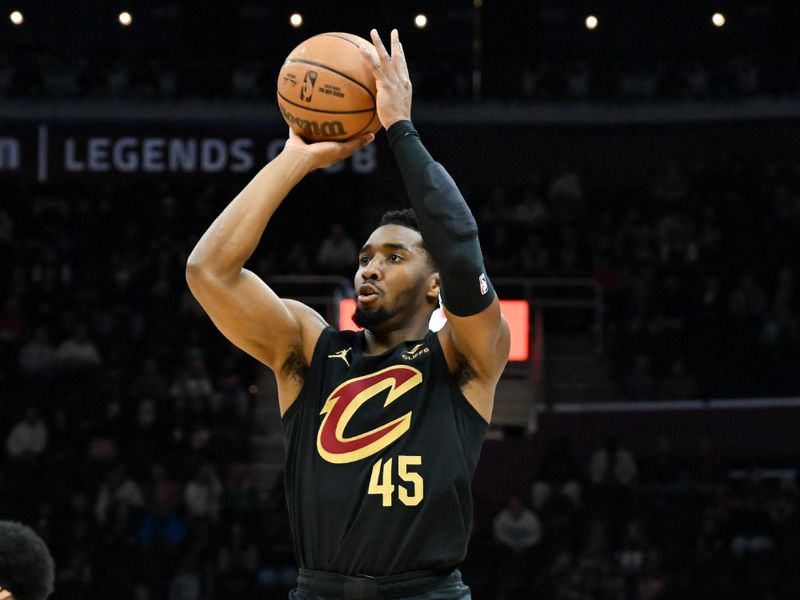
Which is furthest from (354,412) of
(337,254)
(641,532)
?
(337,254)

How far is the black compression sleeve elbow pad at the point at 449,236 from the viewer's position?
3.61 meters

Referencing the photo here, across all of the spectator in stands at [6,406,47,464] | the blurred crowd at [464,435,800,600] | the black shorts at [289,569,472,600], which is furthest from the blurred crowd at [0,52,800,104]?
the black shorts at [289,569,472,600]

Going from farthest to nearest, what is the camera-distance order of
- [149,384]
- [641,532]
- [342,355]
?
→ [149,384]
[641,532]
[342,355]

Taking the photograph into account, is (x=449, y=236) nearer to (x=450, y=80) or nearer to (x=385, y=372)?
(x=385, y=372)

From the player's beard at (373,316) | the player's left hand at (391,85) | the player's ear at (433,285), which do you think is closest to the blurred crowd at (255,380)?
the player's ear at (433,285)

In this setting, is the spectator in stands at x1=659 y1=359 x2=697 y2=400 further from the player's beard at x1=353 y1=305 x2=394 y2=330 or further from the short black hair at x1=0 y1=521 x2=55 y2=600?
the short black hair at x1=0 y1=521 x2=55 y2=600

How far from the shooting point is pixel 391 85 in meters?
3.86

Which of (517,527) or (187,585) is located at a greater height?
(517,527)

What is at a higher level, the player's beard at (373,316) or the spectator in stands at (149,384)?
the spectator in stands at (149,384)

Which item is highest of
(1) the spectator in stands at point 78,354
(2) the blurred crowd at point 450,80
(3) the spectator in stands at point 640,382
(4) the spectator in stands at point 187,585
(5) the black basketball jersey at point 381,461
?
(2) the blurred crowd at point 450,80

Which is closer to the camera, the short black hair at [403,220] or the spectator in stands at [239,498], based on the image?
the short black hair at [403,220]

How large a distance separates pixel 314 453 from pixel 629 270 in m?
14.1

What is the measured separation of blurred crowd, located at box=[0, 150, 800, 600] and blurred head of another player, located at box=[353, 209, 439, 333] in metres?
9.41

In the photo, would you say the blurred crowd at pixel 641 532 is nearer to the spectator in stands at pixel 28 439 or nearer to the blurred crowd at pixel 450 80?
the spectator in stands at pixel 28 439
